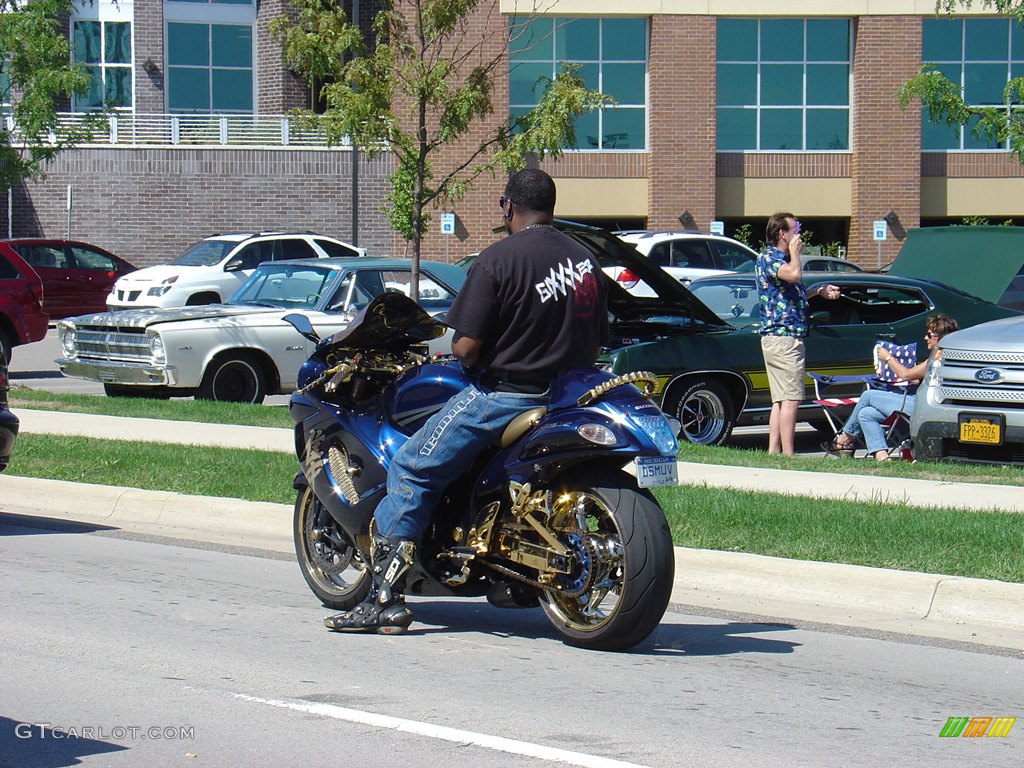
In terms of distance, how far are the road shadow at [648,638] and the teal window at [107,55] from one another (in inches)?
1375

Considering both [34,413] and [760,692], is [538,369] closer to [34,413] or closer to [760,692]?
[760,692]

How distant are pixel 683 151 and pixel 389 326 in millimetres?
30603

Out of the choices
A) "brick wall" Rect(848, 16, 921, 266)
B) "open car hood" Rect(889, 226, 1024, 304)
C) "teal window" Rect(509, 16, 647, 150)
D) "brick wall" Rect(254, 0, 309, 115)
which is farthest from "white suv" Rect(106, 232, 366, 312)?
"brick wall" Rect(848, 16, 921, 266)

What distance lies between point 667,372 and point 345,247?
1597 centimetres

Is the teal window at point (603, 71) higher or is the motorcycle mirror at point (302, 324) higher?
the teal window at point (603, 71)

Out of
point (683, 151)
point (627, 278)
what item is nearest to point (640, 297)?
point (627, 278)

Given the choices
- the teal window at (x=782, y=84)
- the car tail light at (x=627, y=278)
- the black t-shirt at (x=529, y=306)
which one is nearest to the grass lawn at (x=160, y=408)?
the car tail light at (x=627, y=278)

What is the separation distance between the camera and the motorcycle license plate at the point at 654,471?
5.80 meters

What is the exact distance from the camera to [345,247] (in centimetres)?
2795

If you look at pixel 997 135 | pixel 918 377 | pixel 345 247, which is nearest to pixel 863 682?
pixel 918 377

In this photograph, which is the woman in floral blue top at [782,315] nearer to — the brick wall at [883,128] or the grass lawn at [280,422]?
the grass lawn at [280,422]

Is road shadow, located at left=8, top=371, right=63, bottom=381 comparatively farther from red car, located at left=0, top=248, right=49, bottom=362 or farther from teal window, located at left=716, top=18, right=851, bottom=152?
teal window, located at left=716, top=18, right=851, bottom=152

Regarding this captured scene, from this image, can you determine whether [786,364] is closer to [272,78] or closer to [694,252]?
[694,252]

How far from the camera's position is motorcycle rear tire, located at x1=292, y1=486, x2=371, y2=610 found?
22.5ft
